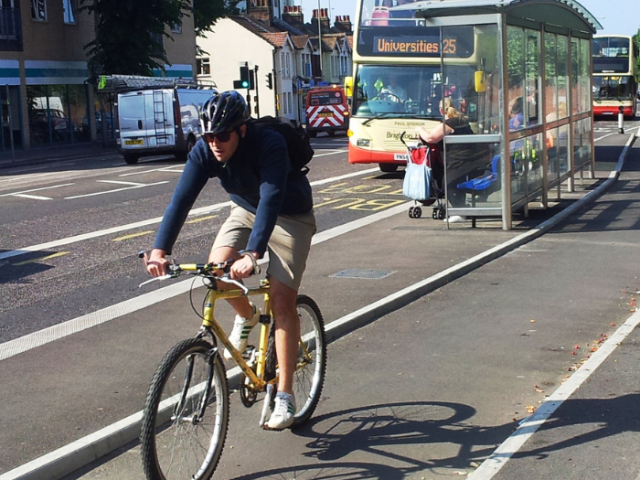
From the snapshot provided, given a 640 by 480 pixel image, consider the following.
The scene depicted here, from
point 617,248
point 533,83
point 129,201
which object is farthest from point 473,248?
point 129,201

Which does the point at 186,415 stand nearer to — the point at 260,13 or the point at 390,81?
the point at 390,81

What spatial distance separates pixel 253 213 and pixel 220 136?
553 mm

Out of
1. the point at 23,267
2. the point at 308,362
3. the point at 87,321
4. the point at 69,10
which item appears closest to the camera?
the point at 308,362

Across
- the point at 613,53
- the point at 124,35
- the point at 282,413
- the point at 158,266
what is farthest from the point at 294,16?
the point at 158,266

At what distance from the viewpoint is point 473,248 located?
10828 mm

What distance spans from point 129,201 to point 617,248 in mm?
9100

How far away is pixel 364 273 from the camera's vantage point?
30.8 ft

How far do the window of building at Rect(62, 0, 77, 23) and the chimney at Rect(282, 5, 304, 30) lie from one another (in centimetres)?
5836

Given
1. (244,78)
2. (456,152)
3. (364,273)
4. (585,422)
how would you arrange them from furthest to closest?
(244,78) → (456,152) → (364,273) → (585,422)

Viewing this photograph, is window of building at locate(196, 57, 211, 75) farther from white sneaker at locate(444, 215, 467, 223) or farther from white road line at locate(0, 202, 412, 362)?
white road line at locate(0, 202, 412, 362)

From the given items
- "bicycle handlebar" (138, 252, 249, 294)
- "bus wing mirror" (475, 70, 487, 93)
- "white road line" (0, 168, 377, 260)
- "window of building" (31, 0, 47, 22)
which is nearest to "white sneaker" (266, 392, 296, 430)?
"bicycle handlebar" (138, 252, 249, 294)

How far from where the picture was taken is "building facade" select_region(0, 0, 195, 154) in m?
38.2

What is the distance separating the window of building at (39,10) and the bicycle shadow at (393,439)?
38.2m

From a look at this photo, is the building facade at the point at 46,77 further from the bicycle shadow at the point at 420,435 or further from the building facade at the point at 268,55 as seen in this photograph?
the bicycle shadow at the point at 420,435
